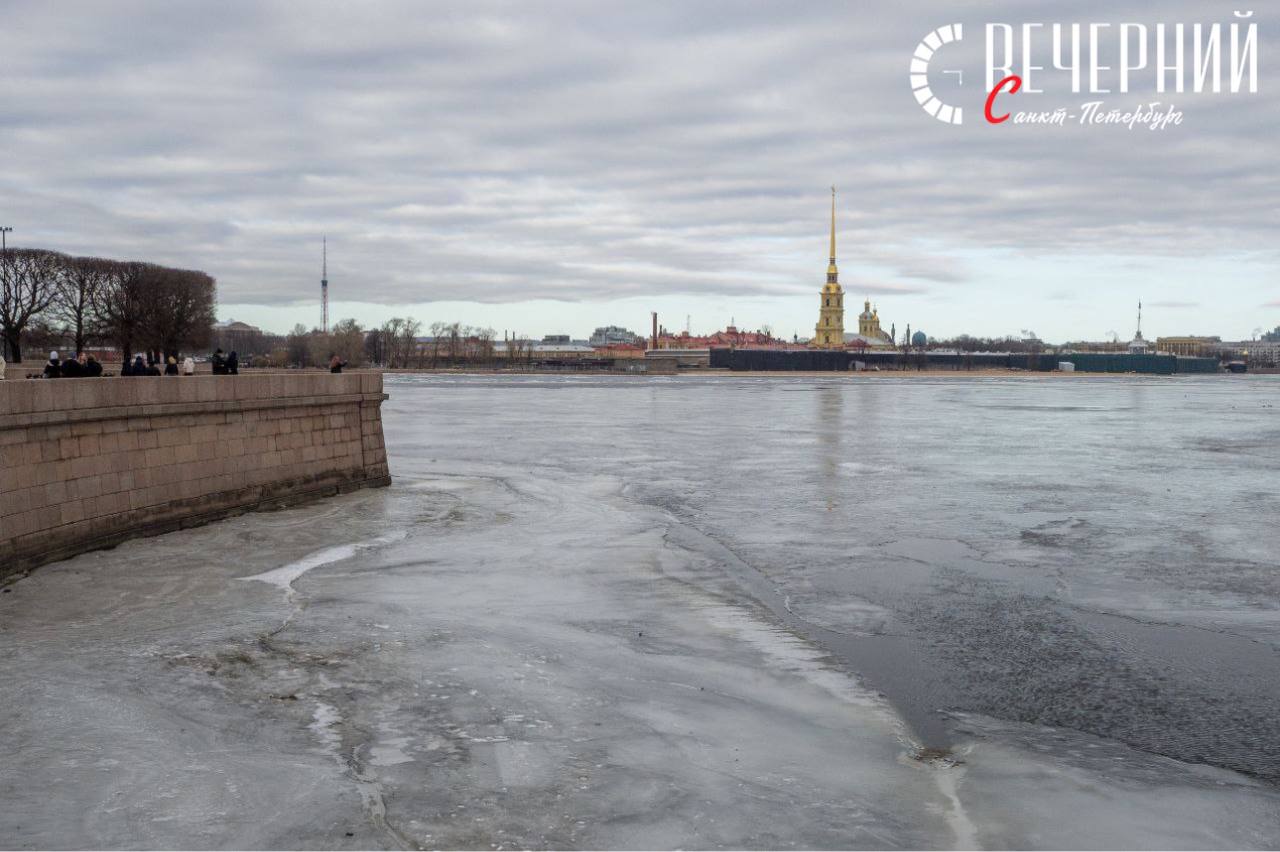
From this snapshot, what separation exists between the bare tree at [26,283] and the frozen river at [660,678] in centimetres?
4382

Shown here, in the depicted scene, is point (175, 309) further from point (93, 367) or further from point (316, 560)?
point (316, 560)

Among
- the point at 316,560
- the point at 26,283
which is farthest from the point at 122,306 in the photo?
the point at 316,560

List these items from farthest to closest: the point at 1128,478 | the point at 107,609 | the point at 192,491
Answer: the point at 1128,478, the point at 192,491, the point at 107,609

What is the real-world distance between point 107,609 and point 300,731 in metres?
4.21

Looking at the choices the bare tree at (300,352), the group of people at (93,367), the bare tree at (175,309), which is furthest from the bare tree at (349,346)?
the group of people at (93,367)

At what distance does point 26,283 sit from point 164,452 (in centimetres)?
4621

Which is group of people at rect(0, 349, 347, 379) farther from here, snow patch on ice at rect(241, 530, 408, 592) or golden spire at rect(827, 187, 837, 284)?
golden spire at rect(827, 187, 837, 284)

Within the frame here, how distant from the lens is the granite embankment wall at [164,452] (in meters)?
12.1

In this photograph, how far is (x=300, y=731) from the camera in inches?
276

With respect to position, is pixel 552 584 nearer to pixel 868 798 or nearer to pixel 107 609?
pixel 107 609

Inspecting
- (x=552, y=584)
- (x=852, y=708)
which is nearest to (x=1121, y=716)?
(x=852, y=708)

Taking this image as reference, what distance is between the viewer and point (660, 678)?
27.1 ft

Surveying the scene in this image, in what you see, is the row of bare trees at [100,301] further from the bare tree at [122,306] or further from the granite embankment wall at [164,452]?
the granite embankment wall at [164,452]

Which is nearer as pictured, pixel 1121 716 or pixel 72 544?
pixel 1121 716
